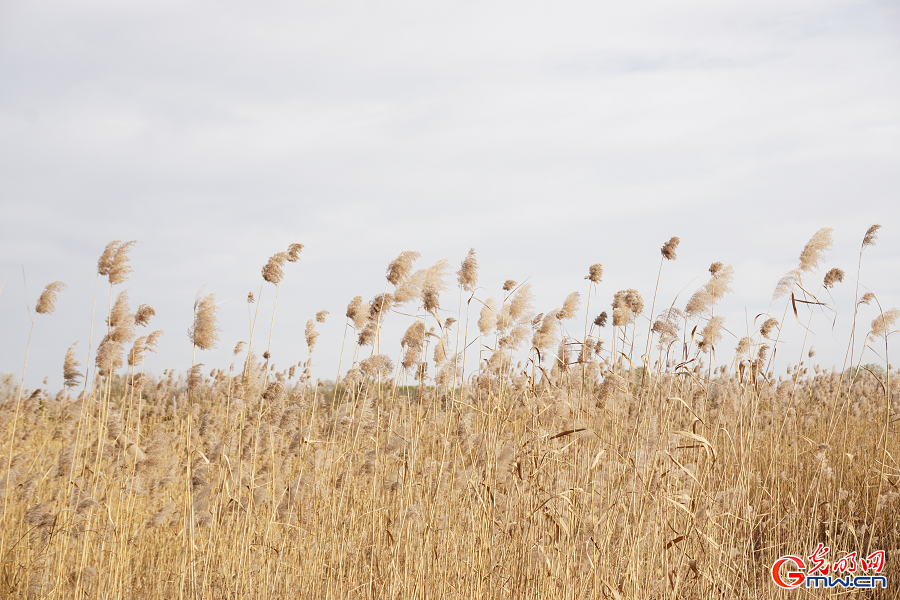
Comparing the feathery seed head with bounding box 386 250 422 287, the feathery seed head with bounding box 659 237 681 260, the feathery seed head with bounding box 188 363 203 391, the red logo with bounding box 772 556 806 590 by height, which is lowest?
the red logo with bounding box 772 556 806 590

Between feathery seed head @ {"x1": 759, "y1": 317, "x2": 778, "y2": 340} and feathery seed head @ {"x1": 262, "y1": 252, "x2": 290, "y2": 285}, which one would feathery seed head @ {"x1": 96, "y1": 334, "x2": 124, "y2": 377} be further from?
feathery seed head @ {"x1": 759, "y1": 317, "x2": 778, "y2": 340}

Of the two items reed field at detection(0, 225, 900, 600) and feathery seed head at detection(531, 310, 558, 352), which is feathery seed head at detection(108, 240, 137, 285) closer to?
reed field at detection(0, 225, 900, 600)

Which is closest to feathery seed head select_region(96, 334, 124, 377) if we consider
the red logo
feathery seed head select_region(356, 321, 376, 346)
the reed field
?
the reed field

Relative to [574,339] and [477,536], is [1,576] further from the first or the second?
[574,339]

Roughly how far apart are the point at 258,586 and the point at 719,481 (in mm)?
3257

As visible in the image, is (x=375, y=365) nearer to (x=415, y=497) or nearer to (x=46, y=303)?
(x=415, y=497)

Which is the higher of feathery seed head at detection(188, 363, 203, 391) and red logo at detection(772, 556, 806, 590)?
feathery seed head at detection(188, 363, 203, 391)

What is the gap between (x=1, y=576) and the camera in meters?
3.77

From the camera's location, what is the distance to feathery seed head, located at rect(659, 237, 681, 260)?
4.14m

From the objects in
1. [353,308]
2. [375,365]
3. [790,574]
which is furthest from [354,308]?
[790,574]

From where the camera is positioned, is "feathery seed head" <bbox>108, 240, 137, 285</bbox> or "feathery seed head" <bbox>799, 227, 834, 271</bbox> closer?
"feathery seed head" <bbox>108, 240, 137, 285</bbox>

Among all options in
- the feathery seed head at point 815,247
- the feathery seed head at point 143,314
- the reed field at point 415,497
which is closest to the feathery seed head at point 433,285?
the reed field at point 415,497

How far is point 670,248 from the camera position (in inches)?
164

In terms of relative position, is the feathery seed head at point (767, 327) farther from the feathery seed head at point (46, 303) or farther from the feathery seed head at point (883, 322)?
the feathery seed head at point (46, 303)
